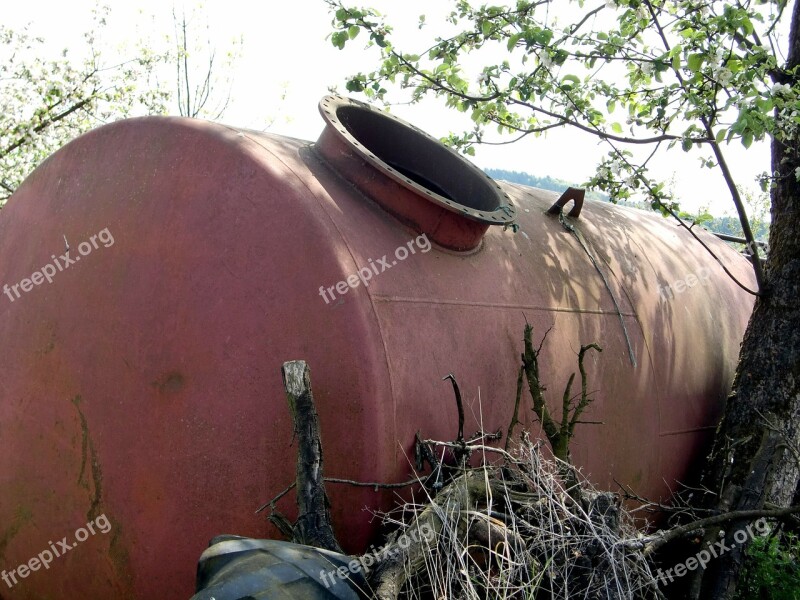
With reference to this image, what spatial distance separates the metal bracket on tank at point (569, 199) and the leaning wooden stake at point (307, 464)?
1.98 metres

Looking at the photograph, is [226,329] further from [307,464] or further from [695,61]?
[695,61]

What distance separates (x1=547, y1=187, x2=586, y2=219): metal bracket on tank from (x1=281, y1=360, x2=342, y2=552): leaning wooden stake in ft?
6.50

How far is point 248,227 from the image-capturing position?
2559 mm

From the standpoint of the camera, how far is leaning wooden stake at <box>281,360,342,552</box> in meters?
2.24

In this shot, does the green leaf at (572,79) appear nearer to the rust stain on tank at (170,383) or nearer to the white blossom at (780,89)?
the white blossom at (780,89)

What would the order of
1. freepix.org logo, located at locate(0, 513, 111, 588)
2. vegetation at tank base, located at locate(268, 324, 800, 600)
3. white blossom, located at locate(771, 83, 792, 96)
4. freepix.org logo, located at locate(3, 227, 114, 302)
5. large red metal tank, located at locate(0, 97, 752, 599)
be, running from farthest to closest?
white blossom, located at locate(771, 83, 792, 96) < freepix.org logo, located at locate(3, 227, 114, 302) < freepix.org logo, located at locate(0, 513, 111, 588) < large red metal tank, located at locate(0, 97, 752, 599) < vegetation at tank base, located at locate(268, 324, 800, 600)

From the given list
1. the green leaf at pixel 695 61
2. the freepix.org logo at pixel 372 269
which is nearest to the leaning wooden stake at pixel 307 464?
the freepix.org logo at pixel 372 269

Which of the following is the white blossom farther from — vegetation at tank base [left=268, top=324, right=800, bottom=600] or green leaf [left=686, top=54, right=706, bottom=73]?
vegetation at tank base [left=268, top=324, right=800, bottom=600]

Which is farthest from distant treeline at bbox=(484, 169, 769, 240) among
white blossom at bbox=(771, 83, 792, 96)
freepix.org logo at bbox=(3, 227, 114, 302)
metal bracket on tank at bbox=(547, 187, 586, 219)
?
freepix.org logo at bbox=(3, 227, 114, 302)

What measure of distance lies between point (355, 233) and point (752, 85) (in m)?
2.21

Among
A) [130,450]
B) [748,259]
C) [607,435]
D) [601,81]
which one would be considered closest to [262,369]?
[130,450]

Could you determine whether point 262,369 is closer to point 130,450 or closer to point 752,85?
point 130,450

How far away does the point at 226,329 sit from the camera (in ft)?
8.18

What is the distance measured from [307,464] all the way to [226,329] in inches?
20.1
